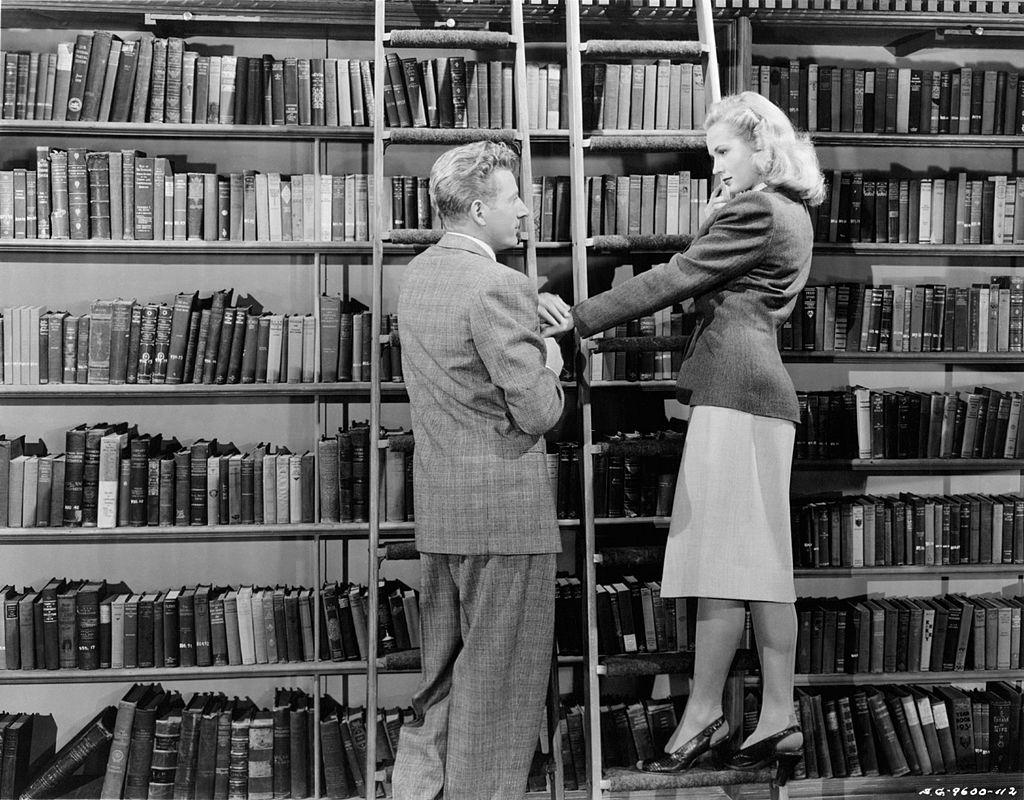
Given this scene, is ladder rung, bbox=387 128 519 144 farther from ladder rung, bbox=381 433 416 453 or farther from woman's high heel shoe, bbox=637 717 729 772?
woman's high heel shoe, bbox=637 717 729 772

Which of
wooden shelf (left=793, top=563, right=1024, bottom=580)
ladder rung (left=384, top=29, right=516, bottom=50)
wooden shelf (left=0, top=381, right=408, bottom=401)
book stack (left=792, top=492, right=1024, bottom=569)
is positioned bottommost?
wooden shelf (left=793, top=563, right=1024, bottom=580)

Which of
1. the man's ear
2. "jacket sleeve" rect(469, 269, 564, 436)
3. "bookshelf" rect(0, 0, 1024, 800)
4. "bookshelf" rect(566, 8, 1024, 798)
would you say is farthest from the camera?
"bookshelf" rect(566, 8, 1024, 798)

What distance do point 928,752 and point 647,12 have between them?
251 cm

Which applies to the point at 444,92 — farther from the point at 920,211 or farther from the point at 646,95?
the point at 920,211

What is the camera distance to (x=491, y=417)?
2.15 metres

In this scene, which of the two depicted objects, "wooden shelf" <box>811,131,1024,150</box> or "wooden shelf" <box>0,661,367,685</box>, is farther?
"wooden shelf" <box>811,131,1024,150</box>

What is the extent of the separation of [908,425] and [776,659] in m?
1.25

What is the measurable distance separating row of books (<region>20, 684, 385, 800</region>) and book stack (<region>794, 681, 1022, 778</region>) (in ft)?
4.37

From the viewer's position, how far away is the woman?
2191 millimetres

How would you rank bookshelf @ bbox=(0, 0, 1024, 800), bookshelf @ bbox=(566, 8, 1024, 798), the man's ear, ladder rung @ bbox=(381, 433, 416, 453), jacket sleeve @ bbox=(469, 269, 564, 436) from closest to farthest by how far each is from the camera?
jacket sleeve @ bbox=(469, 269, 564, 436) → the man's ear → ladder rung @ bbox=(381, 433, 416, 453) → bookshelf @ bbox=(0, 0, 1024, 800) → bookshelf @ bbox=(566, 8, 1024, 798)

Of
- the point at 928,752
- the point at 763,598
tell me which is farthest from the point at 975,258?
the point at 763,598

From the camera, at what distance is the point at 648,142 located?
248 cm

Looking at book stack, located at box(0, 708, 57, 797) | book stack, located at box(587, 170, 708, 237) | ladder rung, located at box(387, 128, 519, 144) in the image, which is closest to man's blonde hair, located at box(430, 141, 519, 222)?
ladder rung, located at box(387, 128, 519, 144)

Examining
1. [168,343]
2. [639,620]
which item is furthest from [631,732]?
[168,343]
